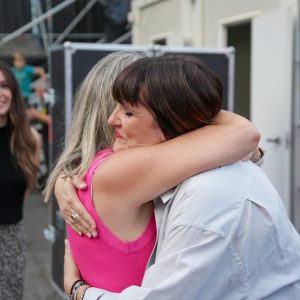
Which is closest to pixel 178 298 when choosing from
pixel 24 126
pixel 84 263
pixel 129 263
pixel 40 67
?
pixel 129 263

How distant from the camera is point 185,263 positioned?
3.86 feet

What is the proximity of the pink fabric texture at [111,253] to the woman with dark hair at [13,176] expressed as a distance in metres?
1.46

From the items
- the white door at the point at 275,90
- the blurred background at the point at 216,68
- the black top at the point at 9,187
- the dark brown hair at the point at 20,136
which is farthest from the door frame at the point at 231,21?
the black top at the point at 9,187

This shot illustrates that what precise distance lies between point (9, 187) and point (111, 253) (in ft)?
5.14

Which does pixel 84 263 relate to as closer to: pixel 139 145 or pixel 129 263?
pixel 129 263

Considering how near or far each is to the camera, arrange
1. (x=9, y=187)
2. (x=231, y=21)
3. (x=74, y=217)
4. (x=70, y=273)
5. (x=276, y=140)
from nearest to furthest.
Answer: (x=74, y=217), (x=70, y=273), (x=9, y=187), (x=276, y=140), (x=231, y=21)

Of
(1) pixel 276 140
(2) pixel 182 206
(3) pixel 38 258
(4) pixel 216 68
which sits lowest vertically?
(3) pixel 38 258

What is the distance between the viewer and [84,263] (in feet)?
4.79

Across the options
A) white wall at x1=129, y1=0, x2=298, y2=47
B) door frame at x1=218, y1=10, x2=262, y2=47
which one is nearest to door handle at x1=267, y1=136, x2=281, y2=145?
white wall at x1=129, y1=0, x2=298, y2=47

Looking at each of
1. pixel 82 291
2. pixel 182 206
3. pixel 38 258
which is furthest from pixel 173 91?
pixel 38 258

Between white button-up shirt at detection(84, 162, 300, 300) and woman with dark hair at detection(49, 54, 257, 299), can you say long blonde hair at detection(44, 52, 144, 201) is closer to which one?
woman with dark hair at detection(49, 54, 257, 299)

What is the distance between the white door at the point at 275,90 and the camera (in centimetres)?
498

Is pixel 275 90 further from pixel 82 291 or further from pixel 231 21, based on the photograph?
pixel 82 291

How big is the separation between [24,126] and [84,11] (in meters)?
9.58
